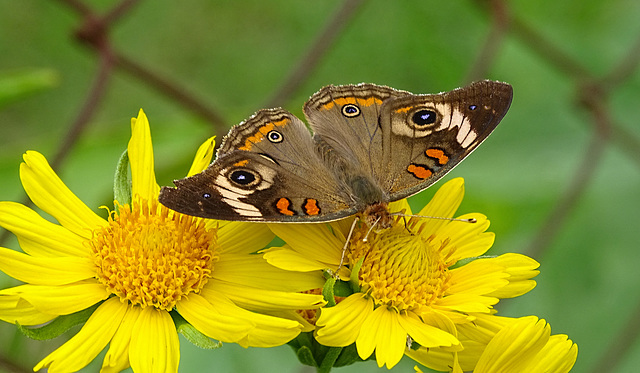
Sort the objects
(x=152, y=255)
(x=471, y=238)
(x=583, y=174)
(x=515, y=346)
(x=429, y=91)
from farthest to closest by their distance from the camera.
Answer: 1. (x=429, y=91)
2. (x=583, y=174)
3. (x=471, y=238)
4. (x=152, y=255)
5. (x=515, y=346)

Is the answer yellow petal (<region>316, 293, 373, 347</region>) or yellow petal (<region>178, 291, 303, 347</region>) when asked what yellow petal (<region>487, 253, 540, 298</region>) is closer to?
yellow petal (<region>316, 293, 373, 347</region>)

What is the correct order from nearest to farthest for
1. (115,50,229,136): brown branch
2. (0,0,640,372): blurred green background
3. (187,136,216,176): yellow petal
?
(187,136,216,176): yellow petal → (115,50,229,136): brown branch → (0,0,640,372): blurred green background

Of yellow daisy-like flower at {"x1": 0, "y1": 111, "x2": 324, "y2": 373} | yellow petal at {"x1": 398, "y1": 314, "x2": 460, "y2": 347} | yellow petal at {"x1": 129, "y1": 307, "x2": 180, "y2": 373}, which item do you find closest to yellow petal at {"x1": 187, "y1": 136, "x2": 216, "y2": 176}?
yellow daisy-like flower at {"x1": 0, "y1": 111, "x2": 324, "y2": 373}

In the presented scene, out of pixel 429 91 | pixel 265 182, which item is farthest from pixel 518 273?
pixel 429 91

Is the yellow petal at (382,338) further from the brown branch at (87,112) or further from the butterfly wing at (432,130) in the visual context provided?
the brown branch at (87,112)

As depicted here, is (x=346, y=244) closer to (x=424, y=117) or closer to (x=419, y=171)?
(x=419, y=171)
